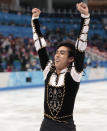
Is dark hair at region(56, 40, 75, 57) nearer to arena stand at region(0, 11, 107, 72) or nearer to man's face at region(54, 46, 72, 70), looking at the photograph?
man's face at region(54, 46, 72, 70)

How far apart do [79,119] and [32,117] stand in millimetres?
1068

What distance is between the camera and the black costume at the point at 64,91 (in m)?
2.57

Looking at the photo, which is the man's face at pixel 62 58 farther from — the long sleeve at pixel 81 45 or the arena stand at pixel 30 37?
the arena stand at pixel 30 37

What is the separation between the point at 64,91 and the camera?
266 cm

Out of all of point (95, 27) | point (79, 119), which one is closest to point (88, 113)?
point (79, 119)

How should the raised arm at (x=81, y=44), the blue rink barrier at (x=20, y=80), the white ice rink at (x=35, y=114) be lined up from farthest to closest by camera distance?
1. the blue rink barrier at (x=20, y=80)
2. the white ice rink at (x=35, y=114)
3. the raised arm at (x=81, y=44)

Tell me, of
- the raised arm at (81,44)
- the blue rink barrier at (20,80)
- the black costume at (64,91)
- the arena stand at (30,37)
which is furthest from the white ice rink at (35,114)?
the arena stand at (30,37)

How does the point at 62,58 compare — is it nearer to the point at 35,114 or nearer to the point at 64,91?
the point at 64,91

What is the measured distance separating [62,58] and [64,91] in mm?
271

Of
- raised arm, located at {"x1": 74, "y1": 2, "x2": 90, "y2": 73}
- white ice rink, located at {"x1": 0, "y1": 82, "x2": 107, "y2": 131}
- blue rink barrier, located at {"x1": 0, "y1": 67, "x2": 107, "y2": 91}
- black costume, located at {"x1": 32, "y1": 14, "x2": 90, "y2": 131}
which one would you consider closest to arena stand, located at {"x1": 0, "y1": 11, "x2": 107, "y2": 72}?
blue rink barrier, located at {"x1": 0, "y1": 67, "x2": 107, "y2": 91}

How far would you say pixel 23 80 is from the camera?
1434 centimetres

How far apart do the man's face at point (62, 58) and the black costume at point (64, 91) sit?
59 mm

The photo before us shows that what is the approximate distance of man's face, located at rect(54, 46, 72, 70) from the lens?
2.63 m

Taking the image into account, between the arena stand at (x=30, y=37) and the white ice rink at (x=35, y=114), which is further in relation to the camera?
the arena stand at (x=30, y=37)
